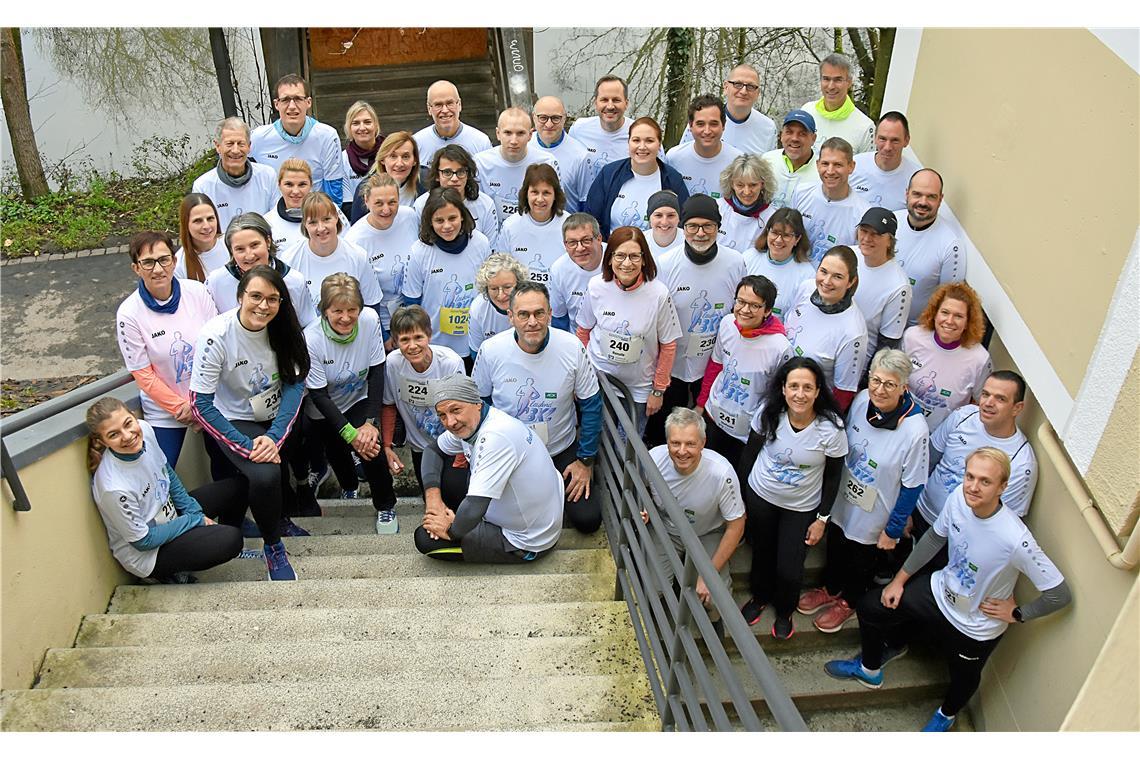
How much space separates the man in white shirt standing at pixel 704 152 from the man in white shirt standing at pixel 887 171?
0.81m

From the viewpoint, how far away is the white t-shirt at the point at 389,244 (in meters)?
5.69

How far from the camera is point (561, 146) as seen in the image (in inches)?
255

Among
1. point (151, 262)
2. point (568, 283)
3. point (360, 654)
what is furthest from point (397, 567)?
point (151, 262)

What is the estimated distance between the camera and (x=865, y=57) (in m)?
11.5

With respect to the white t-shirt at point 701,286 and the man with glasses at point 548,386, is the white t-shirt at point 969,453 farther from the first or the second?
the man with glasses at point 548,386

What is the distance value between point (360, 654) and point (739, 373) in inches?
88.3

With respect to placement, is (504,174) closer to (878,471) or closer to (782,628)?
(878,471)

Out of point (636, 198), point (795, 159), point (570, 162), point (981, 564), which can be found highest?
point (795, 159)

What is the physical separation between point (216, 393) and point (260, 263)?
67cm

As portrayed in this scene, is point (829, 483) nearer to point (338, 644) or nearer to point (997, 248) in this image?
point (997, 248)

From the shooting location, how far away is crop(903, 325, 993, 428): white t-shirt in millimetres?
5016

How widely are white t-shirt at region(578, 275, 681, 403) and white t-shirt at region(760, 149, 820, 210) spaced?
4.48 ft

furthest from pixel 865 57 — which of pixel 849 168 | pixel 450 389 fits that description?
pixel 450 389

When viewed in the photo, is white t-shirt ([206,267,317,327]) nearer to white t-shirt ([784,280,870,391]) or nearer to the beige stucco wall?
white t-shirt ([784,280,870,391])
